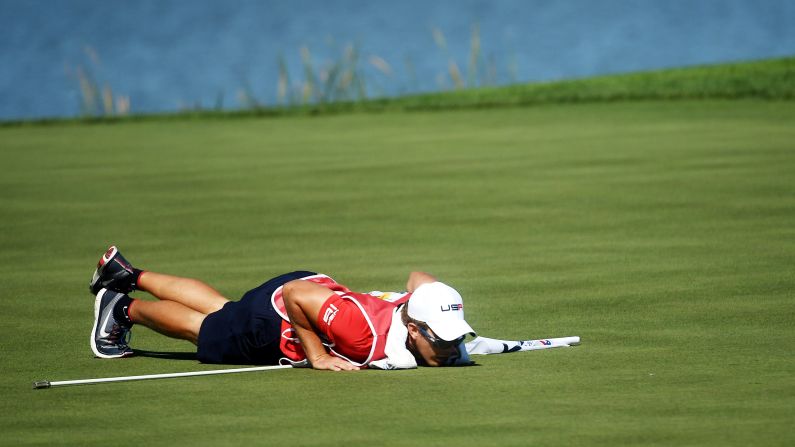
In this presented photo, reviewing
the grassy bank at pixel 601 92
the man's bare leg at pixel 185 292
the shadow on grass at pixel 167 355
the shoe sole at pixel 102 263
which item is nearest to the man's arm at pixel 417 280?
the man's bare leg at pixel 185 292

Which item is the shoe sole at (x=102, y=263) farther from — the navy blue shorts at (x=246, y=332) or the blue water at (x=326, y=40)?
the blue water at (x=326, y=40)

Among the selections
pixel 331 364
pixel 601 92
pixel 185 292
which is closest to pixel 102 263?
pixel 185 292

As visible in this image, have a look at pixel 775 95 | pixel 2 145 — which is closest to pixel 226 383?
pixel 2 145

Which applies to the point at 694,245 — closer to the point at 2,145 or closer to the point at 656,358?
the point at 656,358

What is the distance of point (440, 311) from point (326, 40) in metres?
43.4

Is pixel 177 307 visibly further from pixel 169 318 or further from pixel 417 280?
pixel 417 280

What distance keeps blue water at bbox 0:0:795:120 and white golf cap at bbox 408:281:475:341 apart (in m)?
29.6

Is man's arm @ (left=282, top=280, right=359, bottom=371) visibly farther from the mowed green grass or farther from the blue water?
the blue water

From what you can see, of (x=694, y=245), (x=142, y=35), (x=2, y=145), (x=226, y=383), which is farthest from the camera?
(x=142, y=35)

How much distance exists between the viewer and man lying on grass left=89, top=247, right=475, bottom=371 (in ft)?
28.2

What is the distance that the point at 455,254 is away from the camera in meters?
13.6

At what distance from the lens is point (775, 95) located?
82.0 ft

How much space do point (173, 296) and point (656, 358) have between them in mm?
2845

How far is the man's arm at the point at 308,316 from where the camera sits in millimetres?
8664
